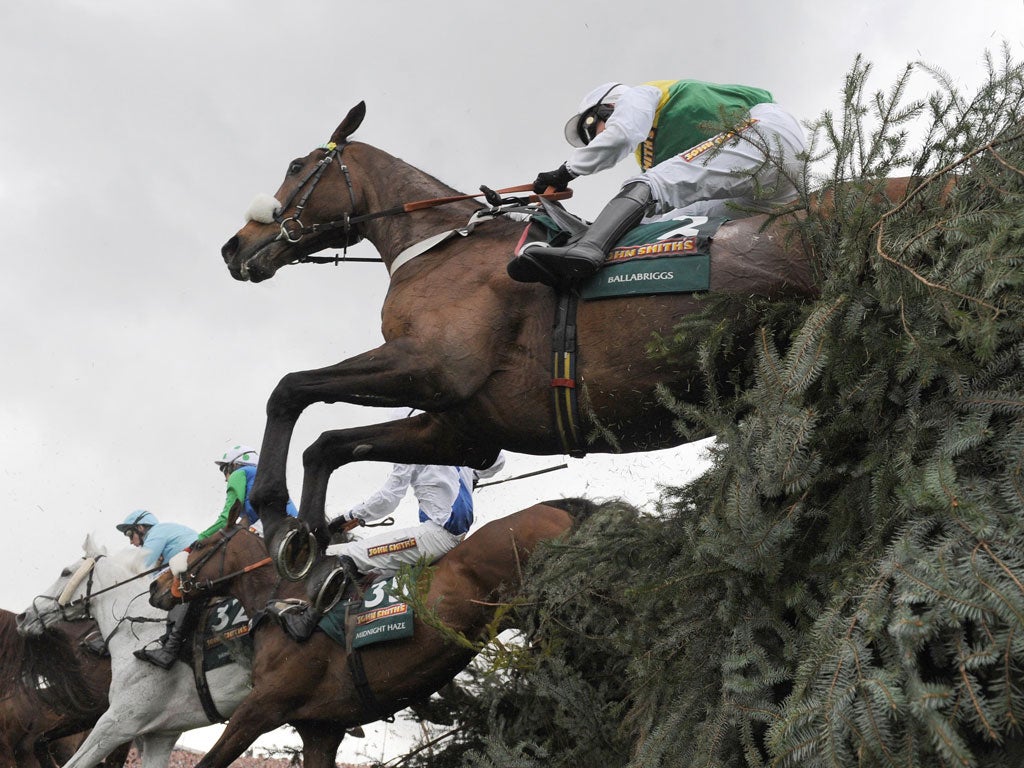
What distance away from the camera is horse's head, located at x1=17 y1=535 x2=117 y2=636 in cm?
999

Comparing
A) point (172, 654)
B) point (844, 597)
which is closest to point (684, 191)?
point (844, 597)

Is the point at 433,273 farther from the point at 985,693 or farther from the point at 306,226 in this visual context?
the point at 985,693

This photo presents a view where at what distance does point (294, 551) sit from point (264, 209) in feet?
6.56

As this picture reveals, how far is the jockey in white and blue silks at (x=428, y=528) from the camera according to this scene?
26.3 ft

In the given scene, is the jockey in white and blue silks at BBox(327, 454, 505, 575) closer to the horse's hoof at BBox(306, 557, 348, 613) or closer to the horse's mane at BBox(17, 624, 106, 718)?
the horse's hoof at BBox(306, 557, 348, 613)

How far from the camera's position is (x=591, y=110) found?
19.0 feet

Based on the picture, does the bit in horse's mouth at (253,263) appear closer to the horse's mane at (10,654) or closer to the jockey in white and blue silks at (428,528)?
the jockey in white and blue silks at (428,528)

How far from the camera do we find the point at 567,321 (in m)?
5.17

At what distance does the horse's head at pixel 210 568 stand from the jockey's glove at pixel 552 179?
425cm

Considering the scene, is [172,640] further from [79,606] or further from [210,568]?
[79,606]

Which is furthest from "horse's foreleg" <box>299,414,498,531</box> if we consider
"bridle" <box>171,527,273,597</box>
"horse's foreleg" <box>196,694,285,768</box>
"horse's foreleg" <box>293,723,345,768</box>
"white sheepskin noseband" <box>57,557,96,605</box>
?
"white sheepskin noseband" <box>57,557,96,605</box>

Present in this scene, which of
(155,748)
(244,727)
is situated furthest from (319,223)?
(155,748)

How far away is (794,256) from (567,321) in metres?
1.05

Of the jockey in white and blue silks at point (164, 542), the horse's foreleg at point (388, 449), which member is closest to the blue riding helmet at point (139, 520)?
the jockey in white and blue silks at point (164, 542)
